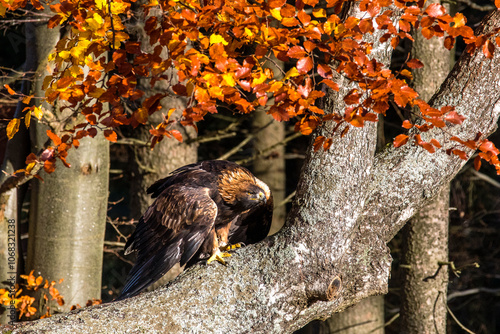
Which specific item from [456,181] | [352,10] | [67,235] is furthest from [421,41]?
[456,181]

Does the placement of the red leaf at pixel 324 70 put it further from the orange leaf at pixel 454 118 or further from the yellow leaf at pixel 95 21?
the yellow leaf at pixel 95 21

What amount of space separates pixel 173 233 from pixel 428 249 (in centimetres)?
277

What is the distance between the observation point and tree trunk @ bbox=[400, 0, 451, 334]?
5043 mm

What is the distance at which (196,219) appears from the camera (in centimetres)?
319

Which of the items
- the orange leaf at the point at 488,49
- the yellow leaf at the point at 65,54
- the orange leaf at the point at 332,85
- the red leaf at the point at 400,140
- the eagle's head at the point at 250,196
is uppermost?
the orange leaf at the point at 488,49

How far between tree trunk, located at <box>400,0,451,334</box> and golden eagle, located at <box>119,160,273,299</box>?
198 centimetres

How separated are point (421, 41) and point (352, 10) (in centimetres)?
265

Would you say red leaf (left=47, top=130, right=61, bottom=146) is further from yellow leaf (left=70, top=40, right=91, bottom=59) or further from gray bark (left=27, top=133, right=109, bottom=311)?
gray bark (left=27, top=133, right=109, bottom=311)

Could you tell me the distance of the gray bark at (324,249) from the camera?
2.41m

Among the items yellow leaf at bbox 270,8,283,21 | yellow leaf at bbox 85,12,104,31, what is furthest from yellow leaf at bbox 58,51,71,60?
yellow leaf at bbox 270,8,283,21

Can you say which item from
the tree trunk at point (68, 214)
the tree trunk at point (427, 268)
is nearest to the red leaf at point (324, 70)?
the tree trunk at point (68, 214)

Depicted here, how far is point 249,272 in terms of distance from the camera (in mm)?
2564

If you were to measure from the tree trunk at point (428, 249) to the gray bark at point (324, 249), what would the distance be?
82.4 inches

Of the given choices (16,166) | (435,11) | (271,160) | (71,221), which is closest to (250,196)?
(435,11)
